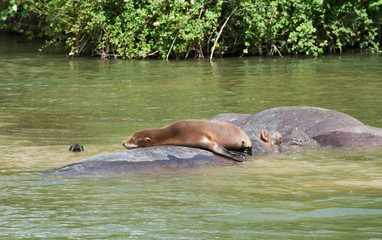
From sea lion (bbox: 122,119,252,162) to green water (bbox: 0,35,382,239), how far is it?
1.08 feet

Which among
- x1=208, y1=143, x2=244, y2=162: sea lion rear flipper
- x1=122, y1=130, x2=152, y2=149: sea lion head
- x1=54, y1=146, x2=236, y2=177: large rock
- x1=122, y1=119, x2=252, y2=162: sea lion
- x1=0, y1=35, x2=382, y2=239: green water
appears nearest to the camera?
x1=0, y1=35, x2=382, y2=239: green water

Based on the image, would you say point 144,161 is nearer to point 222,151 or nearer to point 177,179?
point 177,179

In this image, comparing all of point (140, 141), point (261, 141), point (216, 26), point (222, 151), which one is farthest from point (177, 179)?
point (216, 26)

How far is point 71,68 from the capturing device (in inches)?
827

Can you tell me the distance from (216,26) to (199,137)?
1573 cm

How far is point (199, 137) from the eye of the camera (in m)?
7.40

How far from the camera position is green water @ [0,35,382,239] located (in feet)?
15.9

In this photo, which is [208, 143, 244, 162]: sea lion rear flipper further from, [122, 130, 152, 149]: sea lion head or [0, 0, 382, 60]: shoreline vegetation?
[0, 0, 382, 60]: shoreline vegetation

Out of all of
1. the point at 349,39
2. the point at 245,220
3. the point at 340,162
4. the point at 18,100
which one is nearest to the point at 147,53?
the point at 349,39

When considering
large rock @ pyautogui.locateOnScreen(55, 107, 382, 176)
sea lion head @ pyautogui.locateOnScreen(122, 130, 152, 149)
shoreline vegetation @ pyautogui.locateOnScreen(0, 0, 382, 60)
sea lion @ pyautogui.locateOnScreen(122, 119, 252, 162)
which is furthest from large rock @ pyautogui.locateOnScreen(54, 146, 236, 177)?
shoreline vegetation @ pyautogui.locateOnScreen(0, 0, 382, 60)

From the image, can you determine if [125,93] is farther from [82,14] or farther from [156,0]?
[82,14]

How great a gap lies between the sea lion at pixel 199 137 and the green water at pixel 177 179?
330mm

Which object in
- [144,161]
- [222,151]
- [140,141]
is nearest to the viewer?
[144,161]

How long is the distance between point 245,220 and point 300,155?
3.09 metres
